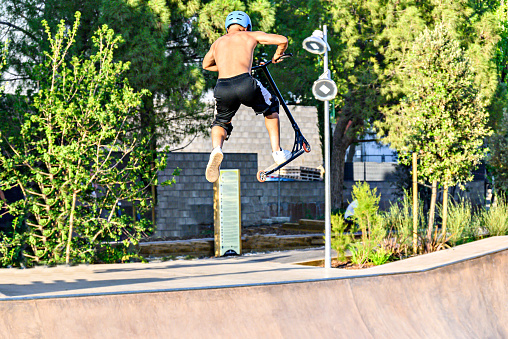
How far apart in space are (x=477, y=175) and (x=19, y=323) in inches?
1297

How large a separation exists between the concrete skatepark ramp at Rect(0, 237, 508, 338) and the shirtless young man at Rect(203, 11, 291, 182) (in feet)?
5.80

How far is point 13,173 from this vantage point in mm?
12602

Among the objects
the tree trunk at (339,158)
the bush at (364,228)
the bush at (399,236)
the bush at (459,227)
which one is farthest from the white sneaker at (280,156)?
the tree trunk at (339,158)

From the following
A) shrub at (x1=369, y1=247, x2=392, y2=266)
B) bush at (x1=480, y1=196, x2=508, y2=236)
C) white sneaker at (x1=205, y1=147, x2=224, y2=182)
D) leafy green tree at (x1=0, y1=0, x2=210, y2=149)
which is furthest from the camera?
leafy green tree at (x1=0, y1=0, x2=210, y2=149)

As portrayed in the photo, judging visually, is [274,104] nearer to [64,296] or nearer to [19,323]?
[64,296]

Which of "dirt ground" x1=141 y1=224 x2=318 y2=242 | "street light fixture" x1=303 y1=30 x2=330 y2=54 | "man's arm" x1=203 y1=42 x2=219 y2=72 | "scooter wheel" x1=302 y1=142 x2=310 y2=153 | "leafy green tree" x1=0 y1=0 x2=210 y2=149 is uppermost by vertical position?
"leafy green tree" x1=0 y1=0 x2=210 y2=149

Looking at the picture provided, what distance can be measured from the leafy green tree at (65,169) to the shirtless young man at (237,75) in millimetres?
5703

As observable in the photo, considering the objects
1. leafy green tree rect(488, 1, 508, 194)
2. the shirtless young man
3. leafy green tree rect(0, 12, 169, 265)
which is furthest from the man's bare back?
leafy green tree rect(488, 1, 508, 194)

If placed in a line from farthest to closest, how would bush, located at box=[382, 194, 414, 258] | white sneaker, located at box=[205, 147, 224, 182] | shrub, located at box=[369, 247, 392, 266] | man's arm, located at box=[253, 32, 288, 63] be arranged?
bush, located at box=[382, 194, 414, 258] < shrub, located at box=[369, 247, 392, 266] < white sneaker, located at box=[205, 147, 224, 182] < man's arm, located at box=[253, 32, 288, 63]

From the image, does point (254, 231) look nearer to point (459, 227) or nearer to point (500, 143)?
point (459, 227)

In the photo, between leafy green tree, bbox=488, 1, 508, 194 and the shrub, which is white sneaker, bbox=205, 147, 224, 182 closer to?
the shrub

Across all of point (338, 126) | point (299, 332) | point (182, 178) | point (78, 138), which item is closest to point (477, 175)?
point (338, 126)

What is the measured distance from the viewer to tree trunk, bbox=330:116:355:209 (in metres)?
25.9

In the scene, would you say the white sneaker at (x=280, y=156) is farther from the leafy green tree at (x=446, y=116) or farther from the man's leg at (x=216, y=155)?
the leafy green tree at (x=446, y=116)
